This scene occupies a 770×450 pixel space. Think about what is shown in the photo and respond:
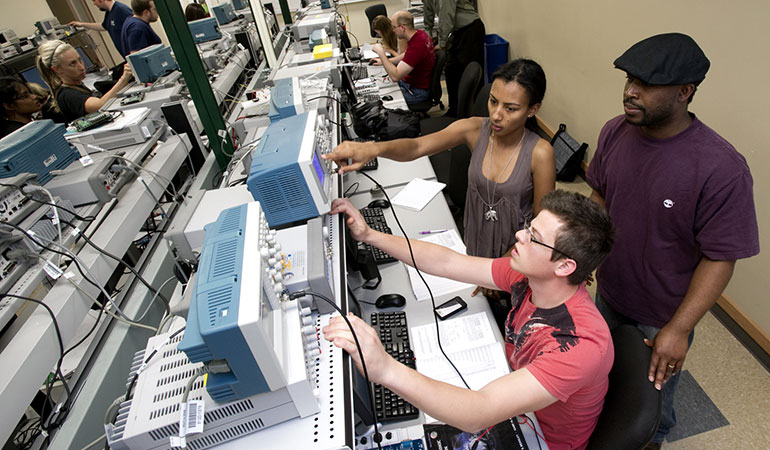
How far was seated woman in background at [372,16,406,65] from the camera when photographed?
448 cm

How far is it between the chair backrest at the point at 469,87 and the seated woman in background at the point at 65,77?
2.85 m

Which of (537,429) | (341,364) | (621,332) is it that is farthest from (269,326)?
(621,332)

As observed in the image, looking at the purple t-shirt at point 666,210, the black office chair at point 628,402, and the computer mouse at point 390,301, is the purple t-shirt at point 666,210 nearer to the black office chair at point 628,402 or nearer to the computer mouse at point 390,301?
the black office chair at point 628,402

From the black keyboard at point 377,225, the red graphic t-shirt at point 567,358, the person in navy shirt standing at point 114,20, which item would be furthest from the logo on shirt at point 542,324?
the person in navy shirt standing at point 114,20

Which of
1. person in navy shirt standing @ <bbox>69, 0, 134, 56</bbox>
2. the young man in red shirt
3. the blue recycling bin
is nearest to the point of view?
the young man in red shirt

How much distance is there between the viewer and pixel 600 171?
1.52m

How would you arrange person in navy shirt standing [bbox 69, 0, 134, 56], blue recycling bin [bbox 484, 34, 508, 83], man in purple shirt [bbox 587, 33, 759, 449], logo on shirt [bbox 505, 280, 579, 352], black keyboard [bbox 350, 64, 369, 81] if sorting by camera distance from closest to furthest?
1. logo on shirt [bbox 505, 280, 579, 352]
2. man in purple shirt [bbox 587, 33, 759, 449]
3. black keyboard [bbox 350, 64, 369, 81]
4. person in navy shirt standing [bbox 69, 0, 134, 56]
5. blue recycling bin [bbox 484, 34, 508, 83]

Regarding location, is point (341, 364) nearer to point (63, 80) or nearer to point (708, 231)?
point (708, 231)

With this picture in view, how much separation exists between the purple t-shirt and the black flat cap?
0.17 m

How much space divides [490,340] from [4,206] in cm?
191

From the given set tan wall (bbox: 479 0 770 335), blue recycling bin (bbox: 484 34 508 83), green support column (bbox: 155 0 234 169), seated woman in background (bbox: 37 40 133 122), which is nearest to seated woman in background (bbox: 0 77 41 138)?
seated woman in background (bbox: 37 40 133 122)

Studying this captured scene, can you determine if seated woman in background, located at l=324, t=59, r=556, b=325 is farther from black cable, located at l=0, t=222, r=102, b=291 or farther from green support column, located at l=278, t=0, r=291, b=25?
green support column, located at l=278, t=0, r=291, b=25

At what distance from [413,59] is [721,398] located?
3.47 meters

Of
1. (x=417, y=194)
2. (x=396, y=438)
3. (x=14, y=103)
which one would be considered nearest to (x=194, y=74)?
(x=417, y=194)
